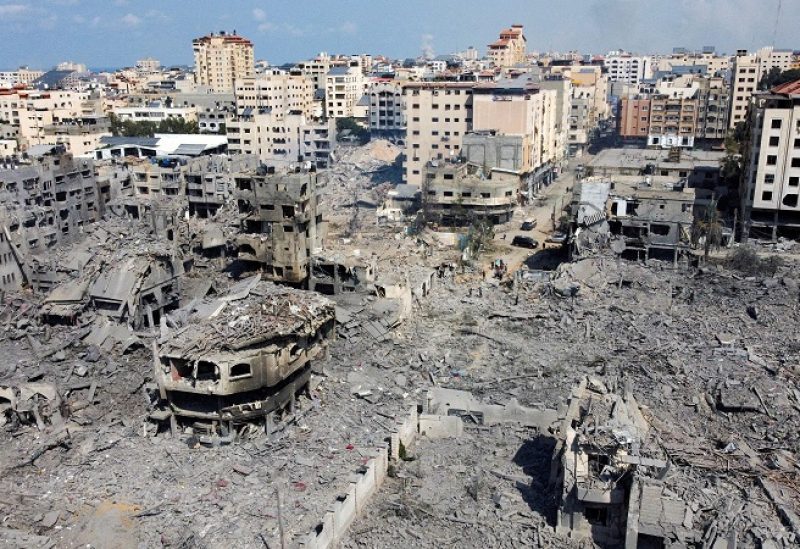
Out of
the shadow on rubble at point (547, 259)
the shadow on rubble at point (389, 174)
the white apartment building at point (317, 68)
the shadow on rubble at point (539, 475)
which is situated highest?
the white apartment building at point (317, 68)

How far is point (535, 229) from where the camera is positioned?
2467 inches

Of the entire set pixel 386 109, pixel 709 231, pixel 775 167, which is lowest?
pixel 709 231

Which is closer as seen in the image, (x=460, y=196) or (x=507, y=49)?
(x=460, y=196)

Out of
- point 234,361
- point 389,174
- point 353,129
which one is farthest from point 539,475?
point 353,129

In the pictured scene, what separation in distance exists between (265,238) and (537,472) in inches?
929

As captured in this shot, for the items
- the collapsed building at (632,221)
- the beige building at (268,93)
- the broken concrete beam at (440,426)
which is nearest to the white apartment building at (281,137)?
the beige building at (268,93)

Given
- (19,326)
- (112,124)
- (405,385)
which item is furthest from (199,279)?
(112,124)

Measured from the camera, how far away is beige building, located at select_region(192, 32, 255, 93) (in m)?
146

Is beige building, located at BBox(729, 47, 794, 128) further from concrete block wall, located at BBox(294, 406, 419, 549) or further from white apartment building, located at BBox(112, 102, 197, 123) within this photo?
concrete block wall, located at BBox(294, 406, 419, 549)

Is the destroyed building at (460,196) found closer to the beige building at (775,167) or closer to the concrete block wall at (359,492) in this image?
the beige building at (775,167)

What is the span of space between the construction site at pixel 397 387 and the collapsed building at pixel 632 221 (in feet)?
0.62

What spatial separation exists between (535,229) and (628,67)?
465ft

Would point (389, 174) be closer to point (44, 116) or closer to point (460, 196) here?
point (460, 196)

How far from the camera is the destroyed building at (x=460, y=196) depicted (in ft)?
200
